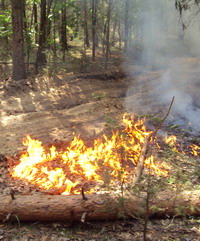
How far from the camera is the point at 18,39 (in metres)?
13.0

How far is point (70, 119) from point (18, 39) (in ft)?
20.0

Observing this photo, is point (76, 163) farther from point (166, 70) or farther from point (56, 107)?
point (166, 70)

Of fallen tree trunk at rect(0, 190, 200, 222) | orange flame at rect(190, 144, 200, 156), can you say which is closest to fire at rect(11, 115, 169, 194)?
fallen tree trunk at rect(0, 190, 200, 222)

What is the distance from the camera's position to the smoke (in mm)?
11102

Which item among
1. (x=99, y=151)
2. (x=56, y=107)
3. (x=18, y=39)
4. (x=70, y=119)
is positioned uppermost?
(x=18, y=39)

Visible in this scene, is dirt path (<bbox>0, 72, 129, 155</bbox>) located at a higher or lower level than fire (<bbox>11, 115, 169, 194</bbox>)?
higher

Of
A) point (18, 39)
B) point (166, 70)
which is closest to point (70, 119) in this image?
point (18, 39)

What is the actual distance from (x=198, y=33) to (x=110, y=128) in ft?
66.9

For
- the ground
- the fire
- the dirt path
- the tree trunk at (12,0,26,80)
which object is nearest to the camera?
the ground

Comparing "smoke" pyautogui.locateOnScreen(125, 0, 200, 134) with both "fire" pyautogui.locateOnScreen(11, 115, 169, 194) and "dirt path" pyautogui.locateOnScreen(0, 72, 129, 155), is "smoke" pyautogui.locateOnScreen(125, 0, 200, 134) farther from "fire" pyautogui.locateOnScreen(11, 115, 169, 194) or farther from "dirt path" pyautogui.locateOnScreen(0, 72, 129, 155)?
"fire" pyautogui.locateOnScreen(11, 115, 169, 194)

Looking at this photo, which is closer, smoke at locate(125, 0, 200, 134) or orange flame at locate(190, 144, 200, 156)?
orange flame at locate(190, 144, 200, 156)

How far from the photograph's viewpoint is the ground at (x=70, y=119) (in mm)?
4535

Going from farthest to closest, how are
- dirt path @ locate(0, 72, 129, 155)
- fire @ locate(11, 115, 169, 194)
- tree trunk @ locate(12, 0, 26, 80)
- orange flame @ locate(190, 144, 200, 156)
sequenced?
1. tree trunk @ locate(12, 0, 26, 80)
2. dirt path @ locate(0, 72, 129, 155)
3. orange flame @ locate(190, 144, 200, 156)
4. fire @ locate(11, 115, 169, 194)

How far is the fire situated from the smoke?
3.35m
